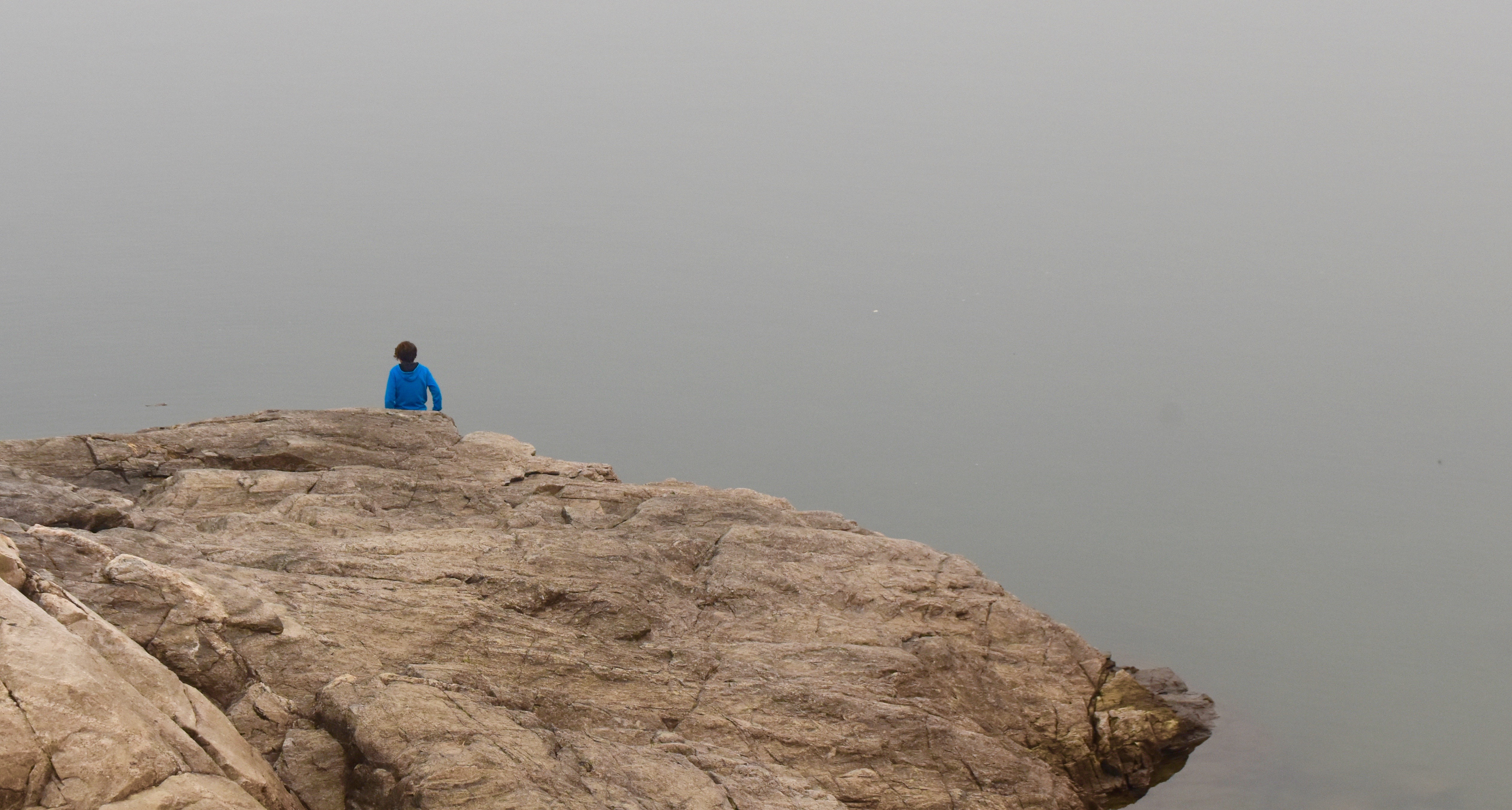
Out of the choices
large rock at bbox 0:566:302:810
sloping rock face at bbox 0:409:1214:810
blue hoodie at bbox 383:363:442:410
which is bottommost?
large rock at bbox 0:566:302:810

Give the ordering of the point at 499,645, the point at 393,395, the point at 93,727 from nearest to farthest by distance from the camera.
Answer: the point at 93,727
the point at 499,645
the point at 393,395

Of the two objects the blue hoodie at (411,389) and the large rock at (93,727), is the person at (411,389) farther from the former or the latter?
the large rock at (93,727)

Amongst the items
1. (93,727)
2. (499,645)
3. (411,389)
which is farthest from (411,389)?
(93,727)

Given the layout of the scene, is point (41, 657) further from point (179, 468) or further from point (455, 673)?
point (179, 468)

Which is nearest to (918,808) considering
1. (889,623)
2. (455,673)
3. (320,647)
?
(889,623)

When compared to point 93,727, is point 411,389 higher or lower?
higher

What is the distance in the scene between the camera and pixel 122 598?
450 inches

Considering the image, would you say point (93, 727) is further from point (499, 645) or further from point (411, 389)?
point (411, 389)

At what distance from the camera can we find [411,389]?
20.3 metres

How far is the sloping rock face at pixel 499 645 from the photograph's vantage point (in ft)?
34.0

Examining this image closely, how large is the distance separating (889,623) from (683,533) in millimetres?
2922

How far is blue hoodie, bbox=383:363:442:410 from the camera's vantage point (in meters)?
20.2

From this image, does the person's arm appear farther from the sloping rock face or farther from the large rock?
the large rock

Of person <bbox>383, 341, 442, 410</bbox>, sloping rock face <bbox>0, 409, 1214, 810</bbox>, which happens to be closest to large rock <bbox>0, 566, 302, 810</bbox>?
sloping rock face <bbox>0, 409, 1214, 810</bbox>
